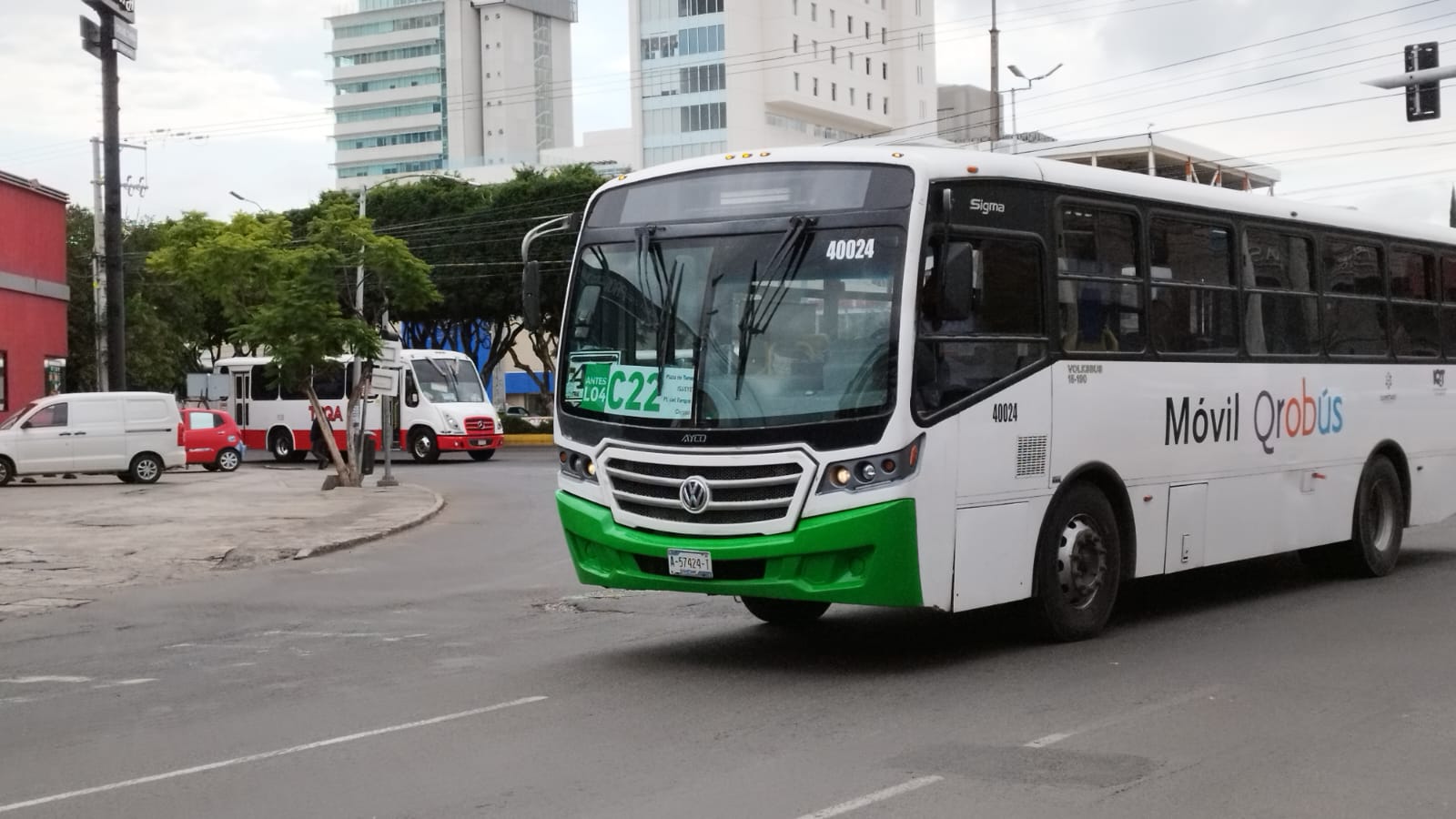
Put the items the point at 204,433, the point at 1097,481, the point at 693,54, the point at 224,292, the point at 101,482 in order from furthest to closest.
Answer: the point at 693,54 → the point at 204,433 → the point at 101,482 → the point at 224,292 → the point at 1097,481

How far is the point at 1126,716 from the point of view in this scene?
8.02 m

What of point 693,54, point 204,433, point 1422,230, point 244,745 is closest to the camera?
point 244,745

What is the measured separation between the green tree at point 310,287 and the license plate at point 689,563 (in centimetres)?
2216

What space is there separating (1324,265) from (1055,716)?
22.1ft

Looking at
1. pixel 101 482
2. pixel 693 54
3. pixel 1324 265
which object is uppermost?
pixel 693 54

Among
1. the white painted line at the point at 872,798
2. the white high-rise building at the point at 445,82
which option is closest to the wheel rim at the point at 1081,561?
the white painted line at the point at 872,798

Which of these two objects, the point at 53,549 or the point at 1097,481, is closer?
the point at 1097,481

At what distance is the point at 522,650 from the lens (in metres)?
10.9

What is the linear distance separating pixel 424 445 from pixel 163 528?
21.9 m

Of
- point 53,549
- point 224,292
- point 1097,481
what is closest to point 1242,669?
point 1097,481

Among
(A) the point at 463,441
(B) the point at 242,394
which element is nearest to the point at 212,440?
(A) the point at 463,441

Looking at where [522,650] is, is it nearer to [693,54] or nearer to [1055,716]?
[1055,716]

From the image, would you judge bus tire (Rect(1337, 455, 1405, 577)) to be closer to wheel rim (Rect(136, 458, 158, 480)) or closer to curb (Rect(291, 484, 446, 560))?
curb (Rect(291, 484, 446, 560))

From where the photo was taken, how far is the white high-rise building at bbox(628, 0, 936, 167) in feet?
363
